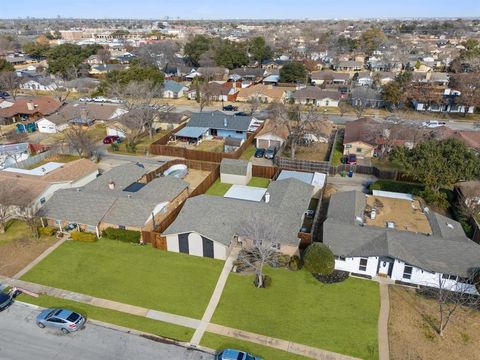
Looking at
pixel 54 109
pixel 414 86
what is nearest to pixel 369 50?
pixel 414 86

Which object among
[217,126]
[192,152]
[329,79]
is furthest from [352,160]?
[329,79]

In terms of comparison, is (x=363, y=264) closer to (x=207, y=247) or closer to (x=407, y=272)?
(x=407, y=272)

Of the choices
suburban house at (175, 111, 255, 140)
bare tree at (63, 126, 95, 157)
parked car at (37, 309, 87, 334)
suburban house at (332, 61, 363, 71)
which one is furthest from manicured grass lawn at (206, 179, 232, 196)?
suburban house at (332, 61, 363, 71)

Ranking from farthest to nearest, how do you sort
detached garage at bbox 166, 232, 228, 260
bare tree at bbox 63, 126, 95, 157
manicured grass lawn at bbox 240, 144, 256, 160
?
1. manicured grass lawn at bbox 240, 144, 256, 160
2. bare tree at bbox 63, 126, 95, 157
3. detached garage at bbox 166, 232, 228, 260

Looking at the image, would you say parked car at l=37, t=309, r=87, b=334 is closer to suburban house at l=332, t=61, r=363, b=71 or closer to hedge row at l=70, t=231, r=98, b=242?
hedge row at l=70, t=231, r=98, b=242

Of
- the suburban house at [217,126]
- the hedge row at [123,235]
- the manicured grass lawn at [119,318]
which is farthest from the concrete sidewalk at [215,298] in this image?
the suburban house at [217,126]

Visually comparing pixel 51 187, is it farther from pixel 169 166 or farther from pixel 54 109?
pixel 54 109

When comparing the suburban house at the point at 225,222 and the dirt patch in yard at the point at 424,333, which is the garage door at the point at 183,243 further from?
the dirt patch in yard at the point at 424,333
